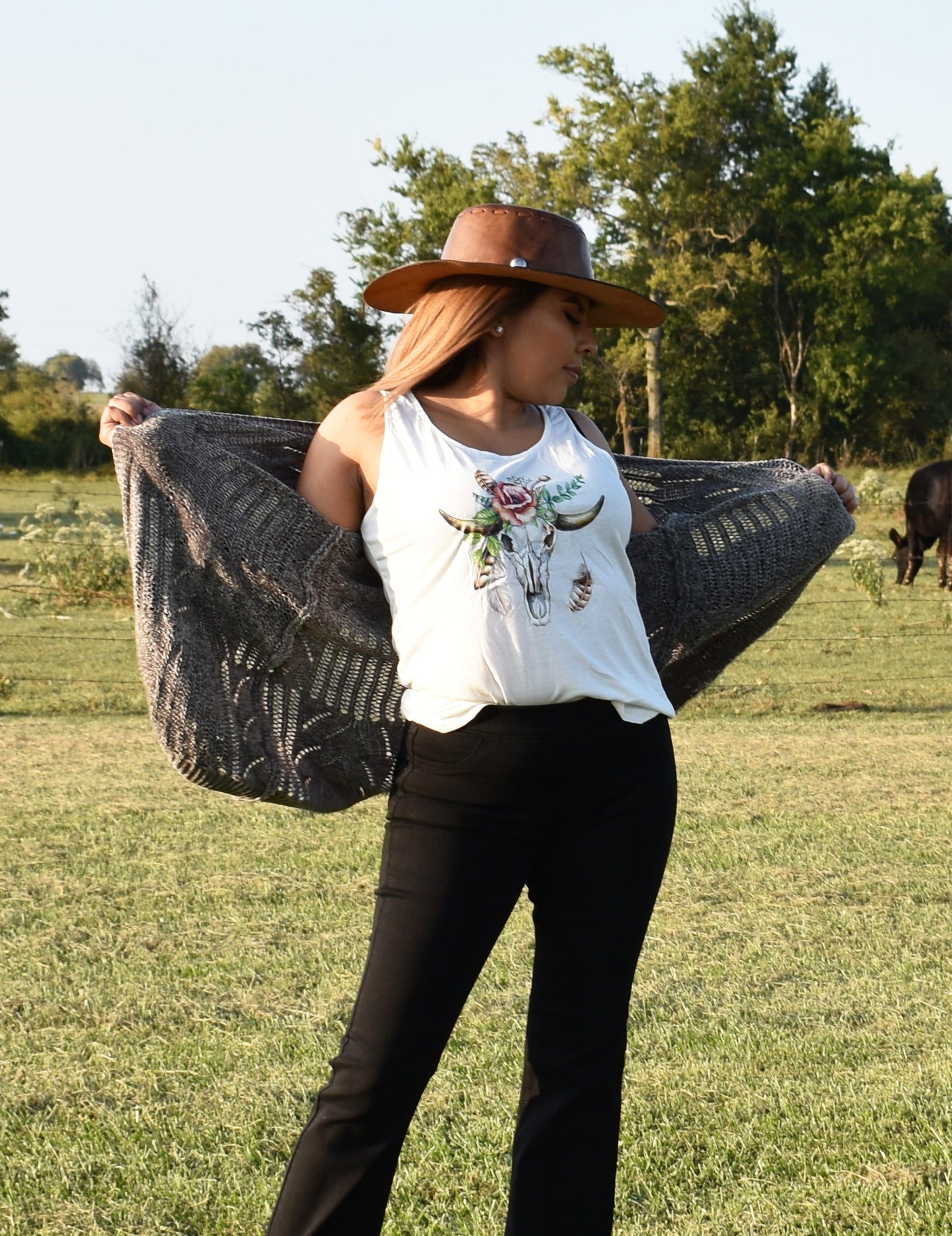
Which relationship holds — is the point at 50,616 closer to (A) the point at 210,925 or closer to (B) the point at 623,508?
(A) the point at 210,925

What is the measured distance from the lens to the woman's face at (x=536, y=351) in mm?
2246

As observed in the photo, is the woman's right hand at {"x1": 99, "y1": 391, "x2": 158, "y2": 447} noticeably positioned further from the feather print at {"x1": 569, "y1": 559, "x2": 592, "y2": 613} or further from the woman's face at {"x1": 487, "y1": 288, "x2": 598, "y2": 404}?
the feather print at {"x1": 569, "y1": 559, "x2": 592, "y2": 613}

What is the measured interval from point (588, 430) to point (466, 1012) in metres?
1.70

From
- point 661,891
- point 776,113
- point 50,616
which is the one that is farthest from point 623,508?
point 776,113

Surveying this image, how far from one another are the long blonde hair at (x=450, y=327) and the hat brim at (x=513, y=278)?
2cm

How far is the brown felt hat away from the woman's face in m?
0.04

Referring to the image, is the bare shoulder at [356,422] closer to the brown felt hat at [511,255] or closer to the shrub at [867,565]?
the brown felt hat at [511,255]

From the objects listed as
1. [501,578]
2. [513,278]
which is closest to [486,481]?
[501,578]

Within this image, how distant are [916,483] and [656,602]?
590 inches

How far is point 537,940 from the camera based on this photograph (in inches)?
84.5

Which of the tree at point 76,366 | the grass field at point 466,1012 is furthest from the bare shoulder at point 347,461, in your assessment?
the tree at point 76,366

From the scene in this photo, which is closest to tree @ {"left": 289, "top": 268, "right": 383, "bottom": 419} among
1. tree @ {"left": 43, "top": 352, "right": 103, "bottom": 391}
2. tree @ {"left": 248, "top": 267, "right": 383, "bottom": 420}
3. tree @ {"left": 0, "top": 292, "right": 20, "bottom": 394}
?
tree @ {"left": 248, "top": 267, "right": 383, "bottom": 420}

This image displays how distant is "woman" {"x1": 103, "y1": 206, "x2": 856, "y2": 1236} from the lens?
6.40 ft

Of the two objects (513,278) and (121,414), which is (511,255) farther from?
(121,414)
